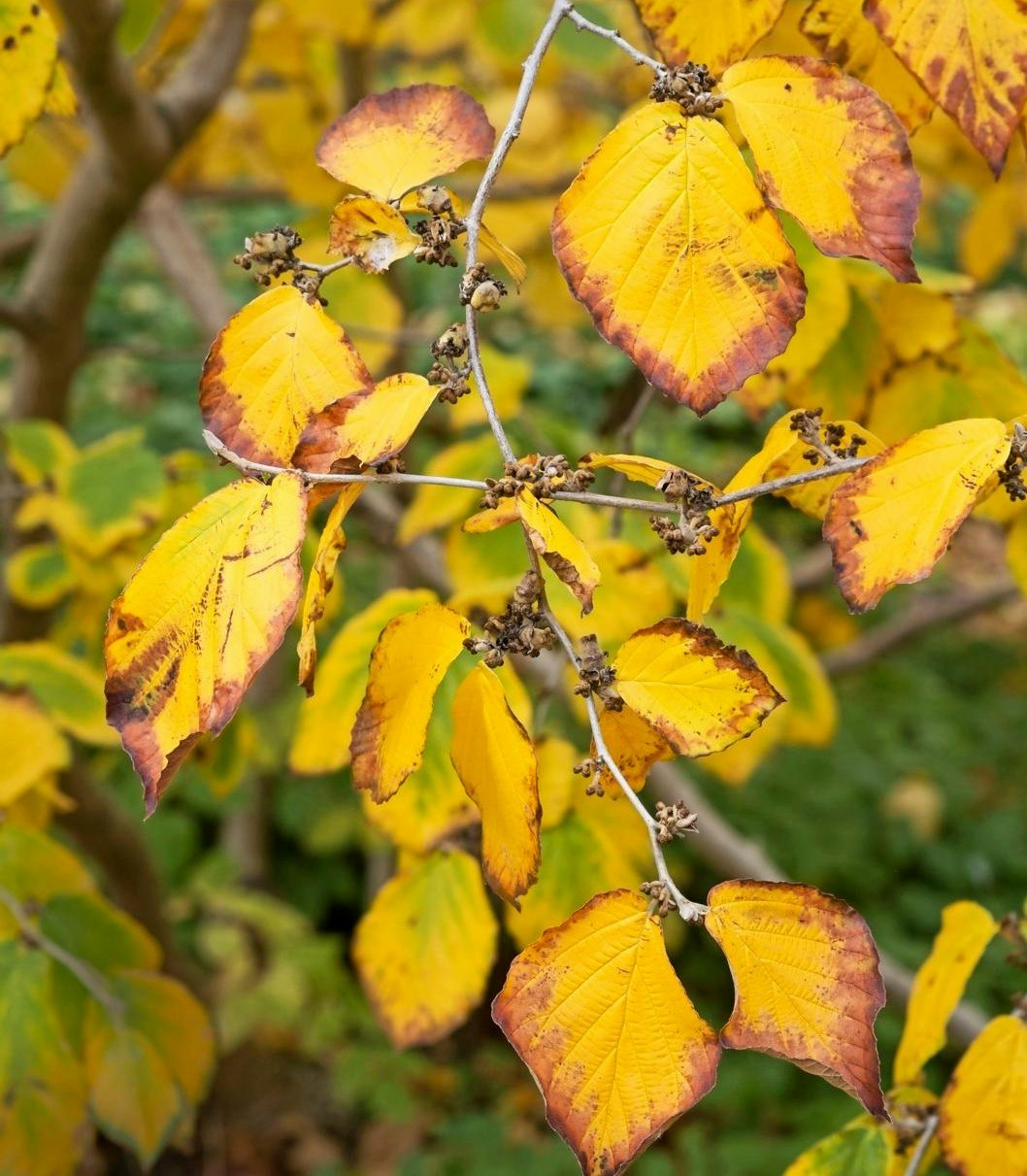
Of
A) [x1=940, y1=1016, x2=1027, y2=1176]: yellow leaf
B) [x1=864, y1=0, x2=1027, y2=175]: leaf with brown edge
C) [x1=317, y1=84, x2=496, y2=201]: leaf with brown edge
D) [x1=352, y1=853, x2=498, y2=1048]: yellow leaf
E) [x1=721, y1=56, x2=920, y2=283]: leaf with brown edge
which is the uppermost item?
[x1=864, y1=0, x2=1027, y2=175]: leaf with brown edge

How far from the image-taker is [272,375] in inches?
17.7

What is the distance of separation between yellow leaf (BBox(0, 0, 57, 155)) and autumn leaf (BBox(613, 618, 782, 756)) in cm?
36

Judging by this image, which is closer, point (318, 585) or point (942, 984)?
point (318, 585)

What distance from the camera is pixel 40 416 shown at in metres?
1.32

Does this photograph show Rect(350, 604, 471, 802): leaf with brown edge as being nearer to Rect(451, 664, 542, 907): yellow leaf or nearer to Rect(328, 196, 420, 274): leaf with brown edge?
Rect(451, 664, 542, 907): yellow leaf

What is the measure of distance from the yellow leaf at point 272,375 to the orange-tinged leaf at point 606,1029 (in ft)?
0.68

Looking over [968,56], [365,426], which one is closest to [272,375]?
[365,426]

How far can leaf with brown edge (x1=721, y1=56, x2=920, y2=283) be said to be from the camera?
0.42 meters

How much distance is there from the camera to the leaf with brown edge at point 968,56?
44cm

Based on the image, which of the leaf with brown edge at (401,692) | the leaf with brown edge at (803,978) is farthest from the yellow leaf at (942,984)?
the leaf with brown edge at (401,692)

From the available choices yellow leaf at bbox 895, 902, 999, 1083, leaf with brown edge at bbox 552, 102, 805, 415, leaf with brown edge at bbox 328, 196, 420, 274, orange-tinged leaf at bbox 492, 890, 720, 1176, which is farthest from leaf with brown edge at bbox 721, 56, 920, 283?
yellow leaf at bbox 895, 902, 999, 1083

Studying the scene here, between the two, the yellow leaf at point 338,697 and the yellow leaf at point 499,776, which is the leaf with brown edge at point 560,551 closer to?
the yellow leaf at point 499,776

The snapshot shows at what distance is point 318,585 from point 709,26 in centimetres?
30

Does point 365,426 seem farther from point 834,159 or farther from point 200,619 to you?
point 834,159
